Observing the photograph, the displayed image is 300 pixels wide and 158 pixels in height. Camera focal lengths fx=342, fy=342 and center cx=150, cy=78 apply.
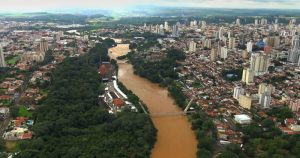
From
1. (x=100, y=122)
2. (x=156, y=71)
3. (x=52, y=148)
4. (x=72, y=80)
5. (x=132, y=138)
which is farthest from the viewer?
(x=156, y=71)

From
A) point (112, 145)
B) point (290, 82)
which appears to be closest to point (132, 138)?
point (112, 145)

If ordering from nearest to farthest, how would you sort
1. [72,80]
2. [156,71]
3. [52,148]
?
1. [52,148]
2. [72,80]
3. [156,71]

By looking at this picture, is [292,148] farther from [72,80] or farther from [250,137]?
[72,80]

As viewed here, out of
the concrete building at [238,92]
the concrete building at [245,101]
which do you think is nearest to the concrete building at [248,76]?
the concrete building at [238,92]

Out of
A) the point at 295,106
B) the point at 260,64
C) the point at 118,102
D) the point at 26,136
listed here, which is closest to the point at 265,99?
the point at 295,106

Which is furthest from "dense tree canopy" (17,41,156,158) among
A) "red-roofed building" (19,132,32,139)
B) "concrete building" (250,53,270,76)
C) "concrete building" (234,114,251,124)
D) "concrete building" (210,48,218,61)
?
"concrete building" (210,48,218,61)

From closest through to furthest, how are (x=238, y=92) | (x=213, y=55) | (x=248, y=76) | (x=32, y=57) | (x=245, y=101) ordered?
(x=245, y=101), (x=238, y=92), (x=248, y=76), (x=32, y=57), (x=213, y=55)

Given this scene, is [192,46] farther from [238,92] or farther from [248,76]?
[238,92]
